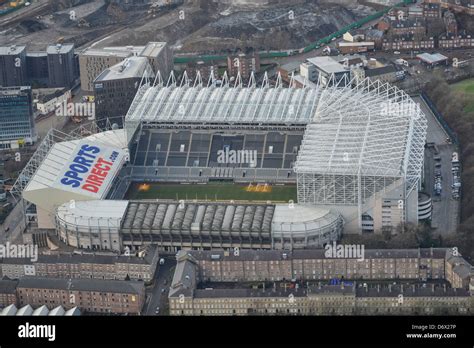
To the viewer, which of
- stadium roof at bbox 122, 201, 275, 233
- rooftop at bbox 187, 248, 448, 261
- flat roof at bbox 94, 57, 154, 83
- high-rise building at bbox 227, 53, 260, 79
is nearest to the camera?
rooftop at bbox 187, 248, 448, 261

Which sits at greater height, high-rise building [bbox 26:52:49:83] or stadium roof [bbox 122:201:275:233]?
stadium roof [bbox 122:201:275:233]

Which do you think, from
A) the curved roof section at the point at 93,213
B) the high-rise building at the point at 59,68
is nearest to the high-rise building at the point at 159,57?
the high-rise building at the point at 59,68

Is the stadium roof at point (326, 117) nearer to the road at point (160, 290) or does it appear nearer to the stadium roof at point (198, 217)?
the stadium roof at point (198, 217)

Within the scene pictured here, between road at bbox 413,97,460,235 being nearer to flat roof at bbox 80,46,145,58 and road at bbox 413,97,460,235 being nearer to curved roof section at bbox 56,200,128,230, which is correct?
curved roof section at bbox 56,200,128,230

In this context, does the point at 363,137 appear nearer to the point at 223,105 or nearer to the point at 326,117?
the point at 326,117

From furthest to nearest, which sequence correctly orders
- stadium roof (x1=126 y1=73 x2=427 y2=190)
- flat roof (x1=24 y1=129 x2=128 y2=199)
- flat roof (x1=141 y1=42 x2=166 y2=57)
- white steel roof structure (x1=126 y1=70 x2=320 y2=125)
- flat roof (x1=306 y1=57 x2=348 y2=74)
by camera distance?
flat roof (x1=141 y1=42 x2=166 y2=57), flat roof (x1=306 y1=57 x2=348 y2=74), white steel roof structure (x1=126 y1=70 x2=320 y2=125), flat roof (x1=24 y1=129 x2=128 y2=199), stadium roof (x1=126 y1=73 x2=427 y2=190)

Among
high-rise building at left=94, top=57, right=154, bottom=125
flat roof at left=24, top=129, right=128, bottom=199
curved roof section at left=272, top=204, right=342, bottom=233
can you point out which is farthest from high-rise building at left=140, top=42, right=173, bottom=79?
curved roof section at left=272, top=204, right=342, bottom=233

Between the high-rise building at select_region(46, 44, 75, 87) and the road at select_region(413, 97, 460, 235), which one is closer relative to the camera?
the road at select_region(413, 97, 460, 235)

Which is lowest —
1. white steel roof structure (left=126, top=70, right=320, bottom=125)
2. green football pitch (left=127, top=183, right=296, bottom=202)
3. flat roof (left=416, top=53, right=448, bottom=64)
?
flat roof (left=416, top=53, right=448, bottom=64)
